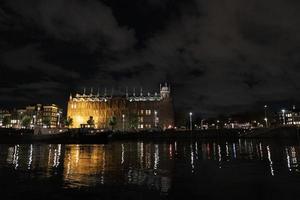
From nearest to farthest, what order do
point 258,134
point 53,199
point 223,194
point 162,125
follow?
1. point 53,199
2. point 223,194
3. point 258,134
4. point 162,125

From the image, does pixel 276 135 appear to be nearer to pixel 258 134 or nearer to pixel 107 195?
pixel 258 134

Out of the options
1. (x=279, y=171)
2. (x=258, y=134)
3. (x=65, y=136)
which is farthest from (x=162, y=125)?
(x=279, y=171)

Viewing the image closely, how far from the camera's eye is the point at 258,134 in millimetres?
118500

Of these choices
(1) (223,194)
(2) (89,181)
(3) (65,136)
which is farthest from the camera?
(3) (65,136)

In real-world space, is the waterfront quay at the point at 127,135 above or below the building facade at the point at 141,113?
below

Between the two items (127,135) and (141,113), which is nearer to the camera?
(127,135)

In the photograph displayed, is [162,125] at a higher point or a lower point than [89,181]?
higher

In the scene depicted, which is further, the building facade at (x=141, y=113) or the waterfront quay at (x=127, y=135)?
the building facade at (x=141, y=113)

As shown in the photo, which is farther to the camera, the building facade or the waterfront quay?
the building facade

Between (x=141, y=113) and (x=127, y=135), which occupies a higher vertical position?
(x=141, y=113)

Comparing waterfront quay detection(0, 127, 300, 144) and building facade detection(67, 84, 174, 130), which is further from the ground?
building facade detection(67, 84, 174, 130)

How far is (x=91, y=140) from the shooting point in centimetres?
9344

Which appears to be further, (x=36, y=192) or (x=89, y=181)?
(x=89, y=181)

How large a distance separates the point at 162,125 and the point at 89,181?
170584mm
